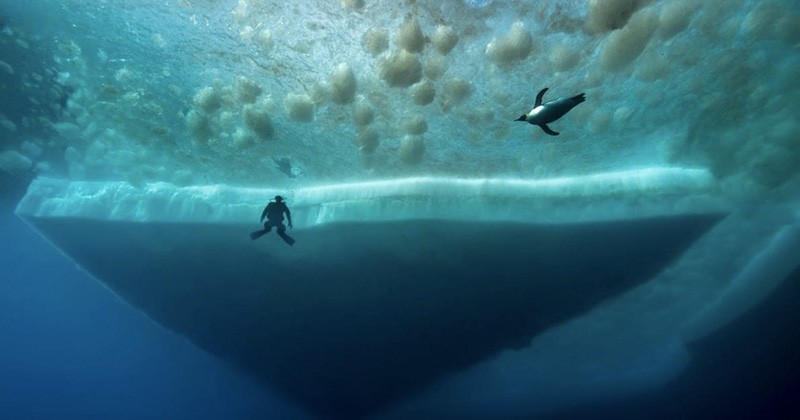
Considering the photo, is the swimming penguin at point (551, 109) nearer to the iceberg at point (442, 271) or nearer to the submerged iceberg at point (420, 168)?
the submerged iceberg at point (420, 168)

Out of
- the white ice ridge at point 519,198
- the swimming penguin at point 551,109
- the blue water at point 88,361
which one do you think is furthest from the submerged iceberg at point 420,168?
the blue water at point 88,361

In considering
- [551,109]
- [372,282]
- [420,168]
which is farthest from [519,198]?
[551,109]

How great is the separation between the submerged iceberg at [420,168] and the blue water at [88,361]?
1672cm

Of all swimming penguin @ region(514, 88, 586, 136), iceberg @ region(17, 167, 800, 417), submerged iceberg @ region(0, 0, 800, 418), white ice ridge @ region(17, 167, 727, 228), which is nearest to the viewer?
swimming penguin @ region(514, 88, 586, 136)

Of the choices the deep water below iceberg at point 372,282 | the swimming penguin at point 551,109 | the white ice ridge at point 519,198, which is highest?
the white ice ridge at point 519,198

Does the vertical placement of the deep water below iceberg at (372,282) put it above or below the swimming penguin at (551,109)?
above

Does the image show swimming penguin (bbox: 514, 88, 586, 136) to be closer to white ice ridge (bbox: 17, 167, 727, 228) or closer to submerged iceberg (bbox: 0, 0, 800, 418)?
submerged iceberg (bbox: 0, 0, 800, 418)

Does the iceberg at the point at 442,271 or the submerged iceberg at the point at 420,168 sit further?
the iceberg at the point at 442,271

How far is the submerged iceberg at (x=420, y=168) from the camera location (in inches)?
272

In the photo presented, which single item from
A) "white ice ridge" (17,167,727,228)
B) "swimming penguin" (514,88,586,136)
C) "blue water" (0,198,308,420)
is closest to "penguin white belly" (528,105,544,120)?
"swimming penguin" (514,88,586,136)

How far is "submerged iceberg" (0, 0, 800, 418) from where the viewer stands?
6.92 m

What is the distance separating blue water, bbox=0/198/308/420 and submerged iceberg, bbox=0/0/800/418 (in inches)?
Result: 658

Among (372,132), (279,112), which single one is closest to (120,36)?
(279,112)

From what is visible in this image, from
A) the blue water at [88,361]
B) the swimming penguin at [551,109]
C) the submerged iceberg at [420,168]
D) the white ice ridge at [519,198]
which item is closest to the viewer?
the swimming penguin at [551,109]
